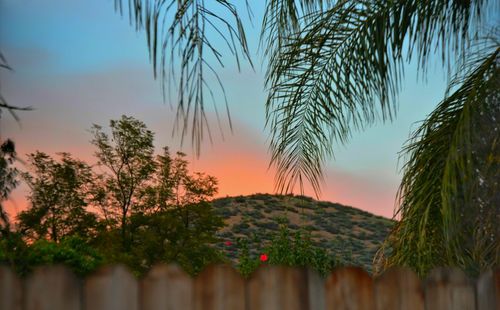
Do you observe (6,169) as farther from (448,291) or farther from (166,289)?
(448,291)

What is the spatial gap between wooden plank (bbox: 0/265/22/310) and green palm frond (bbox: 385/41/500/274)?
382 cm

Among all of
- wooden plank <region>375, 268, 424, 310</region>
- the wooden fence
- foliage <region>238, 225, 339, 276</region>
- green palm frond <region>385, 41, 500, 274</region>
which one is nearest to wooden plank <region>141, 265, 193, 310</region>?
the wooden fence

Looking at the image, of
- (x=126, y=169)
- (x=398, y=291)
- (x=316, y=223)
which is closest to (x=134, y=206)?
(x=126, y=169)

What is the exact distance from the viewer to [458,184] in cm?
610

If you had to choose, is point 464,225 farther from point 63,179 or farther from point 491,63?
point 63,179

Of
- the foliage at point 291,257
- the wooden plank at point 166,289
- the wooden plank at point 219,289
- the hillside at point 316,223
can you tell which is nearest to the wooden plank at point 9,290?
the wooden plank at point 166,289

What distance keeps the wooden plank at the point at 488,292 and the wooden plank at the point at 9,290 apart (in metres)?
2.00

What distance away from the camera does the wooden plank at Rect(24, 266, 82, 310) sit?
253 cm

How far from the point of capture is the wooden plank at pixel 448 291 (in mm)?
3137

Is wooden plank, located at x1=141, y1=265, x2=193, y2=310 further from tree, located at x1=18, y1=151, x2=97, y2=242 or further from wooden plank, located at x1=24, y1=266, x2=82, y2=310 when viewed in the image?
tree, located at x1=18, y1=151, x2=97, y2=242

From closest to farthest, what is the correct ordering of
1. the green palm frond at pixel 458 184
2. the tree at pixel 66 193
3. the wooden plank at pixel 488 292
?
the wooden plank at pixel 488 292
the green palm frond at pixel 458 184
the tree at pixel 66 193

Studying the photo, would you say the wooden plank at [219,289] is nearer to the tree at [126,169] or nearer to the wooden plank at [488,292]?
the wooden plank at [488,292]

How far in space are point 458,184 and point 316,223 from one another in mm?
19944

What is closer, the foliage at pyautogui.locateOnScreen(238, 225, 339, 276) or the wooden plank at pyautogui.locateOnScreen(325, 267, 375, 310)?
the wooden plank at pyautogui.locateOnScreen(325, 267, 375, 310)
